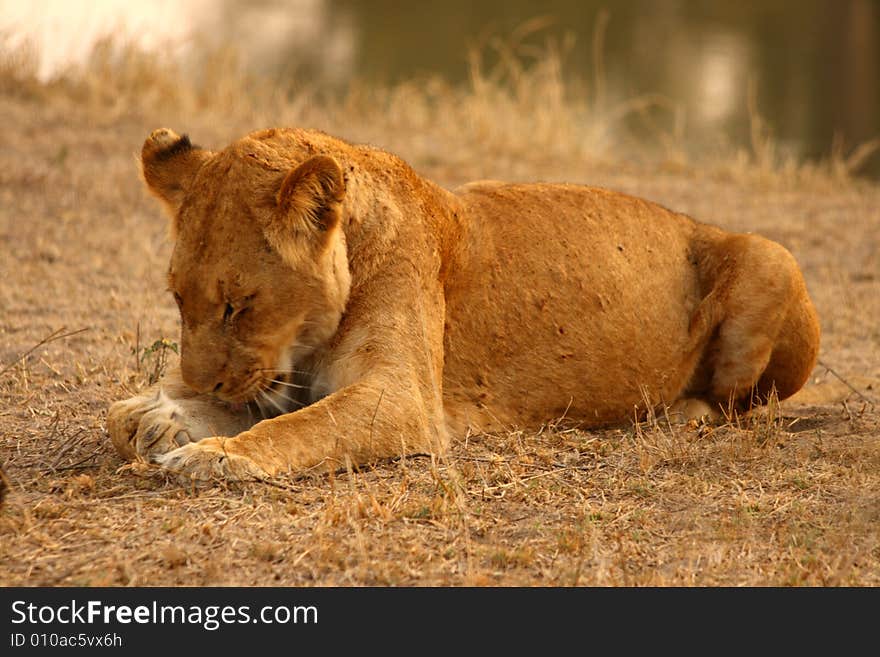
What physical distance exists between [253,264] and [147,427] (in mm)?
617

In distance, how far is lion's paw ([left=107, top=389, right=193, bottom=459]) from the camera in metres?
3.90

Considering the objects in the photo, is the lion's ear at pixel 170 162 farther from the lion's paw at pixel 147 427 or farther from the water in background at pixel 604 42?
the water in background at pixel 604 42

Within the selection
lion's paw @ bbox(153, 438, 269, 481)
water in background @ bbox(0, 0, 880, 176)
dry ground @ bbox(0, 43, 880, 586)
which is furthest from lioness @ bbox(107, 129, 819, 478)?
water in background @ bbox(0, 0, 880, 176)

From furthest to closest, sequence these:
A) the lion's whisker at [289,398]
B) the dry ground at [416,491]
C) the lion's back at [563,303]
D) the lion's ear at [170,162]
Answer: the lion's back at [563,303] → the lion's ear at [170,162] → the lion's whisker at [289,398] → the dry ground at [416,491]

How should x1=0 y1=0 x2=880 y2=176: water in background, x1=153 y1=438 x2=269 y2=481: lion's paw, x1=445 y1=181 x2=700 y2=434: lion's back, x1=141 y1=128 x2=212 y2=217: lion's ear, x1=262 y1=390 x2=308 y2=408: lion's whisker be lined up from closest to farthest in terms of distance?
x1=153 y1=438 x2=269 y2=481: lion's paw → x1=262 y1=390 x2=308 y2=408: lion's whisker → x1=141 y1=128 x2=212 y2=217: lion's ear → x1=445 y1=181 x2=700 y2=434: lion's back → x1=0 y1=0 x2=880 y2=176: water in background

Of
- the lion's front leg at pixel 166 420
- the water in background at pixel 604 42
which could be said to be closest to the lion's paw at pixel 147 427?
the lion's front leg at pixel 166 420

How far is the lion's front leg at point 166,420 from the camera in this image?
3906mm

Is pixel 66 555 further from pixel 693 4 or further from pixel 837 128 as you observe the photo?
pixel 693 4

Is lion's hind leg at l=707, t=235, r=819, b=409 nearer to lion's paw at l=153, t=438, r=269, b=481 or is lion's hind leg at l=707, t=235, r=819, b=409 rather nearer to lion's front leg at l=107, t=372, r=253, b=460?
lion's front leg at l=107, t=372, r=253, b=460

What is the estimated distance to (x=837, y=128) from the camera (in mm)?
15406

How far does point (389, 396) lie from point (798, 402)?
2359 millimetres

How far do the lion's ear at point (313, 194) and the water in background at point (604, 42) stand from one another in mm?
8782

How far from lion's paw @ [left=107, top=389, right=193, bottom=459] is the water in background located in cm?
867
